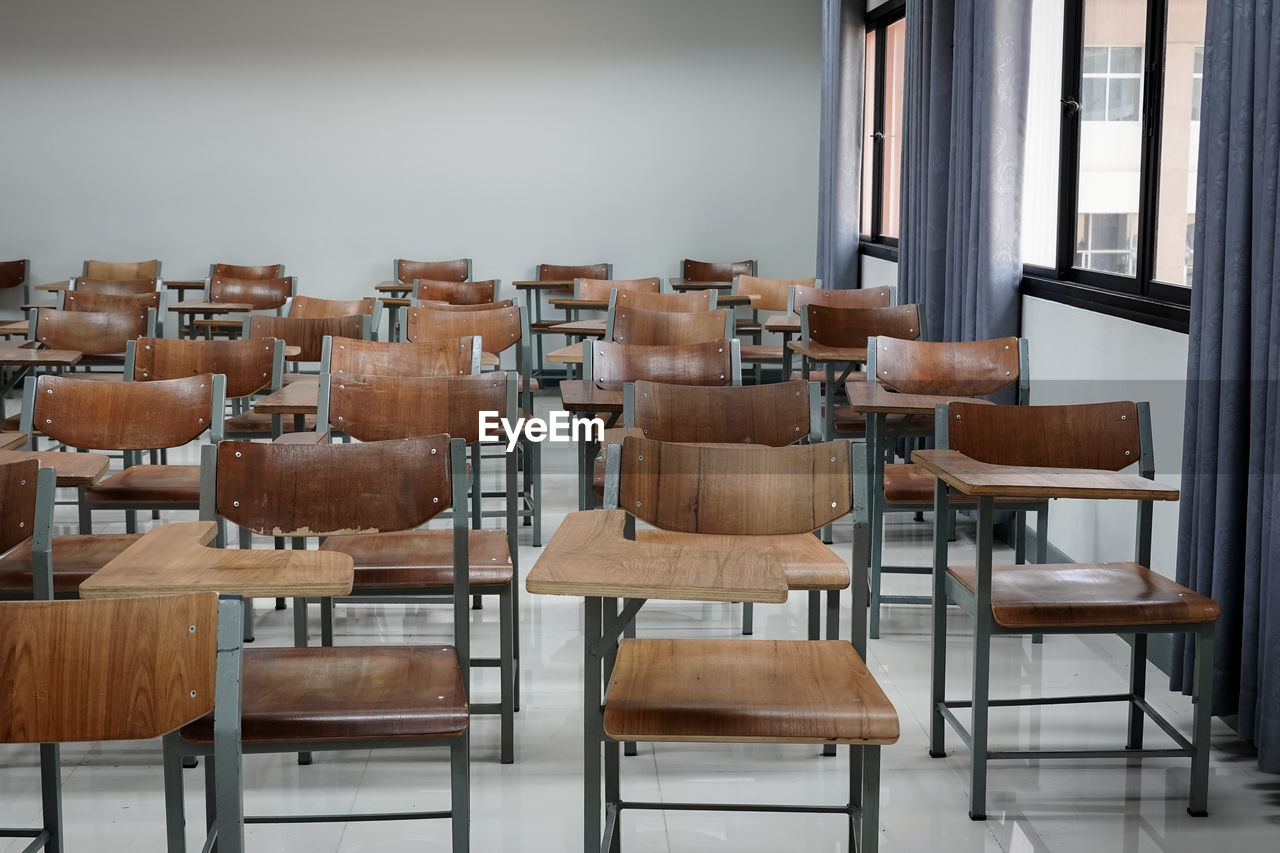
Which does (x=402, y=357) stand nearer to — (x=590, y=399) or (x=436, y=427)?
(x=590, y=399)

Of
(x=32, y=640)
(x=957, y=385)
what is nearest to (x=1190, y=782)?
(x=957, y=385)

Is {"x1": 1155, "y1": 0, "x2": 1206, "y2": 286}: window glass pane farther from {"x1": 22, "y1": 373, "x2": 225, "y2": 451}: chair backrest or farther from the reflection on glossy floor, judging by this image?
{"x1": 22, "y1": 373, "x2": 225, "y2": 451}: chair backrest

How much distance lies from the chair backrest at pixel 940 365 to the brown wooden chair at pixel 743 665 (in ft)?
5.16

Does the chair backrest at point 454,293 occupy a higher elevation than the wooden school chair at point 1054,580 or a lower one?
higher

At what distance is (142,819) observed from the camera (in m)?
2.47

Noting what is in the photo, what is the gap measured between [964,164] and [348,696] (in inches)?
147

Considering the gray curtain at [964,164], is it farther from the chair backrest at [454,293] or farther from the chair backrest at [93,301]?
the chair backrest at [93,301]

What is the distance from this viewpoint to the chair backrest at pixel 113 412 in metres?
3.34

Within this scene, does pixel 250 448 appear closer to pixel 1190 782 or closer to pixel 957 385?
pixel 1190 782

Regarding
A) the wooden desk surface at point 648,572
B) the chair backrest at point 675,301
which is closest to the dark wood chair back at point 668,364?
the chair backrest at point 675,301

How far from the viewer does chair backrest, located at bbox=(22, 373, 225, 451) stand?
3338 millimetres

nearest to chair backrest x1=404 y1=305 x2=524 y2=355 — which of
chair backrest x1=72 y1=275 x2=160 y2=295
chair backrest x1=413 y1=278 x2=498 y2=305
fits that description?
chair backrest x1=413 y1=278 x2=498 y2=305

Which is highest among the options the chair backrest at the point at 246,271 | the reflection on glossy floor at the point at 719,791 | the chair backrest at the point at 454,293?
the chair backrest at the point at 246,271

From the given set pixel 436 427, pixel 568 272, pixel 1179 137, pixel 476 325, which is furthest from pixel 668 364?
pixel 568 272
